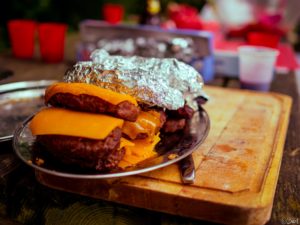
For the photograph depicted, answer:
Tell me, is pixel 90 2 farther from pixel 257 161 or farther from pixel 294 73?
pixel 257 161

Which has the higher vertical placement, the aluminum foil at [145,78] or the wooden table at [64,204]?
the aluminum foil at [145,78]

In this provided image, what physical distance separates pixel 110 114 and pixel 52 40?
131 centimetres

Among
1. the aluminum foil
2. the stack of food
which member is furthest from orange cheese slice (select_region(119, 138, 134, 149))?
the aluminum foil

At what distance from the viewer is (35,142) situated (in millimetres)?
863

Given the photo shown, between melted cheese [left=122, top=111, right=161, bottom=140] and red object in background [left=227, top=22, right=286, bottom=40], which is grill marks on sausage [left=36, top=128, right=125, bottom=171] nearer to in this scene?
melted cheese [left=122, top=111, right=161, bottom=140]

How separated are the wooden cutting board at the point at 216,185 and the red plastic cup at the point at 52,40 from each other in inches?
47.7

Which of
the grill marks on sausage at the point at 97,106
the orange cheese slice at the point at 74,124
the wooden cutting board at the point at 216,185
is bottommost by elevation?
the wooden cutting board at the point at 216,185

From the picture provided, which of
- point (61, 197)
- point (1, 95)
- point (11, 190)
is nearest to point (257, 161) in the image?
point (61, 197)

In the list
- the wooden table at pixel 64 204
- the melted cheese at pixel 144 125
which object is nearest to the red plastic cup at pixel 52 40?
the wooden table at pixel 64 204

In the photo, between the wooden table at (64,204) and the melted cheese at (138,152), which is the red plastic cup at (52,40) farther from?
the melted cheese at (138,152)

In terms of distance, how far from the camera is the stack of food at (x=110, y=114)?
72 centimetres

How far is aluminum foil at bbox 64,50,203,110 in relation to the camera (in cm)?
86

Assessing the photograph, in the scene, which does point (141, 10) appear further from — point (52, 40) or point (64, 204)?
point (64, 204)

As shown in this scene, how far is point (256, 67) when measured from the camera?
1.54m
